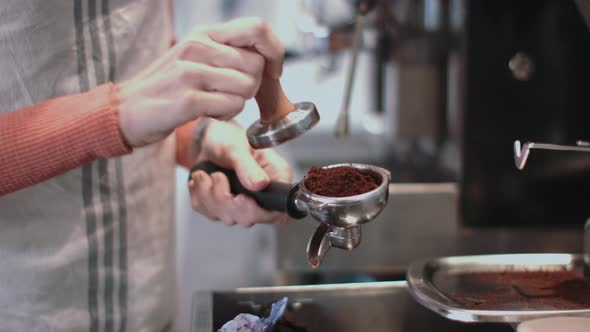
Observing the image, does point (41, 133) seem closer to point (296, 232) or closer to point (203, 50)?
point (203, 50)

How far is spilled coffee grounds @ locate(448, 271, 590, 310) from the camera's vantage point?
0.62 m

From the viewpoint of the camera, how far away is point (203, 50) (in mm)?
513

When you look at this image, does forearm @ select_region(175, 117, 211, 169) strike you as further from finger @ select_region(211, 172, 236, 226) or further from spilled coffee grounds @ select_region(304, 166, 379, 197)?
spilled coffee grounds @ select_region(304, 166, 379, 197)

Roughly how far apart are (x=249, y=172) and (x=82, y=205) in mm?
194

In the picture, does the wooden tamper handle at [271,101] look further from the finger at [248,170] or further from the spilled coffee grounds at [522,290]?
the spilled coffee grounds at [522,290]

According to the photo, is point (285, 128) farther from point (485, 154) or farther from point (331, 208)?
point (485, 154)

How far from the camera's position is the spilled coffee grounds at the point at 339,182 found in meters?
0.54

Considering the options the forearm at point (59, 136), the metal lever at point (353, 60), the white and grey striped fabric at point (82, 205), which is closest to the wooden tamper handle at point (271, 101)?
the forearm at point (59, 136)

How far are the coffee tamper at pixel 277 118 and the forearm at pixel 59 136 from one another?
0.12 m

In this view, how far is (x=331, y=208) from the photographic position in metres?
0.53

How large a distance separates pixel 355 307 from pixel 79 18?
421 mm

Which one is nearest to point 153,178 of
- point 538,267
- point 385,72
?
point 538,267

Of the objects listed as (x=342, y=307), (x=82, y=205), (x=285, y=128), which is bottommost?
(x=342, y=307)

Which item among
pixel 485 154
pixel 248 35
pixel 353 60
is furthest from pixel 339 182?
pixel 485 154
